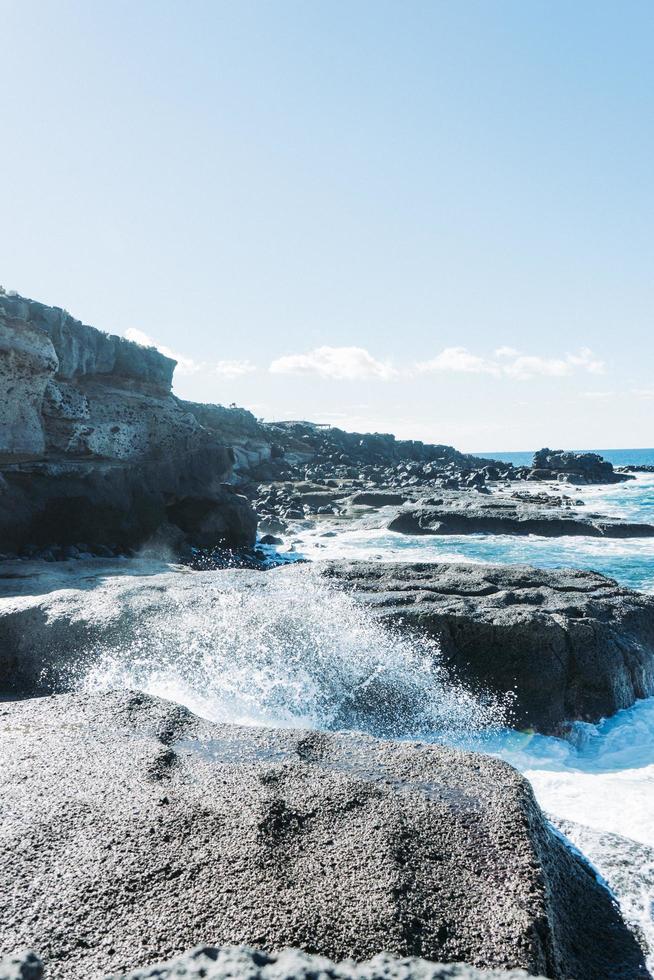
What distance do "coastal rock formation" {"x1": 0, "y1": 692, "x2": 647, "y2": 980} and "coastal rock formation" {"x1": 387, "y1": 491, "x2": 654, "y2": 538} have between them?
2145 cm

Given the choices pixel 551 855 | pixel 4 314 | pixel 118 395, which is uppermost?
pixel 4 314

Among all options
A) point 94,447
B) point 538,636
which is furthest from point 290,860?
point 94,447

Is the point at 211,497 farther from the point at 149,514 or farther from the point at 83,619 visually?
the point at 83,619

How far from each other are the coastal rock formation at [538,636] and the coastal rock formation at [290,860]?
408 cm

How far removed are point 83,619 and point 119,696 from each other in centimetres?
337

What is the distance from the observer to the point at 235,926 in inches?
89.2

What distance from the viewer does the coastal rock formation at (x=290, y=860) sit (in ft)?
7.43

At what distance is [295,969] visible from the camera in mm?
1618

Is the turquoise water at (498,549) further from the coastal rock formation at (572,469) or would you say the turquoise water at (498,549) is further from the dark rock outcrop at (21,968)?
the coastal rock formation at (572,469)

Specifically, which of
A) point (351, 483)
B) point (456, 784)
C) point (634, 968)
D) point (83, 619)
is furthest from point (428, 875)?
point (351, 483)

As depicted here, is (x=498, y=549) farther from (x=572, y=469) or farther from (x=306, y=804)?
(x=572, y=469)

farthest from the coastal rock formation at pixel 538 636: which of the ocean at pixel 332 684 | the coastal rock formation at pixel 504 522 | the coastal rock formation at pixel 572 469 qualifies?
the coastal rock formation at pixel 572 469

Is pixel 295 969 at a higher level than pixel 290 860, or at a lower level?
higher

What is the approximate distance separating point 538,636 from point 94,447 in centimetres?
1485
